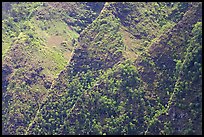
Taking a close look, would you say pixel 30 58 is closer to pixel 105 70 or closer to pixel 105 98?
pixel 105 70

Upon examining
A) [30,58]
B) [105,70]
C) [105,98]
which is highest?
[105,70]

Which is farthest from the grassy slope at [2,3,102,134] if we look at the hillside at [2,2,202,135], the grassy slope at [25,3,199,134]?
the grassy slope at [25,3,199,134]

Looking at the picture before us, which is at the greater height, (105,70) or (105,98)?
(105,70)

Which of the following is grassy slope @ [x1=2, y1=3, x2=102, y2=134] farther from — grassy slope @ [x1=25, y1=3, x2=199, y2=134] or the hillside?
grassy slope @ [x1=25, y1=3, x2=199, y2=134]

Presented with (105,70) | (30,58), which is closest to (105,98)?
(105,70)

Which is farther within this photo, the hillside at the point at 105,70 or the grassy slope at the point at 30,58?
the grassy slope at the point at 30,58

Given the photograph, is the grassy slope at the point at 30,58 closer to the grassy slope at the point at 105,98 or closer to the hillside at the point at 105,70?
the hillside at the point at 105,70

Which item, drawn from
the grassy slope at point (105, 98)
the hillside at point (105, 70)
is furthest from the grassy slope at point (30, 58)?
the grassy slope at point (105, 98)

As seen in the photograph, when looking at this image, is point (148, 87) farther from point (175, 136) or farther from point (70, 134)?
point (70, 134)
